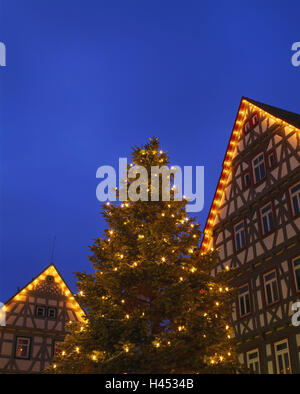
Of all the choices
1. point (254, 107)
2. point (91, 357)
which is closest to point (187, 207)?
point (91, 357)

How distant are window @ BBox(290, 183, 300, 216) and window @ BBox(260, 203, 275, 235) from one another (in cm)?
129

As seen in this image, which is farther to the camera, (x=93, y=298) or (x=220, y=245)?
(x=220, y=245)

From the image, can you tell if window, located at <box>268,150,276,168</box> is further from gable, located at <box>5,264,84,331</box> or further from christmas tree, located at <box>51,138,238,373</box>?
gable, located at <box>5,264,84,331</box>

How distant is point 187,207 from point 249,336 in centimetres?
674

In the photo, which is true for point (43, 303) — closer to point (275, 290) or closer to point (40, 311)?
point (40, 311)

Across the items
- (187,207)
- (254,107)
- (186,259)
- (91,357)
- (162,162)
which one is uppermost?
(254,107)

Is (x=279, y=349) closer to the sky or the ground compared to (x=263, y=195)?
closer to the ground

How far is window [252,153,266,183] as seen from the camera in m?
22.8

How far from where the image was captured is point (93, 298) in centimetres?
1579

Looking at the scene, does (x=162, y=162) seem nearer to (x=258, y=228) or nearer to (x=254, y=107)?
(x=258, y=228)

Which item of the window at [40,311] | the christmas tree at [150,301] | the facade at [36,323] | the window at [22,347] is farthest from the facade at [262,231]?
the window at [22,347]

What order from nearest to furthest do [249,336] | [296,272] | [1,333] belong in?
[296,272], [249,336], [1,333]

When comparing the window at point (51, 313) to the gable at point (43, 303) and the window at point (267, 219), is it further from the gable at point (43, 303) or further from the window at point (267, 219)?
the window at point (267, 219)

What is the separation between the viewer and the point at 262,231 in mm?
21859
